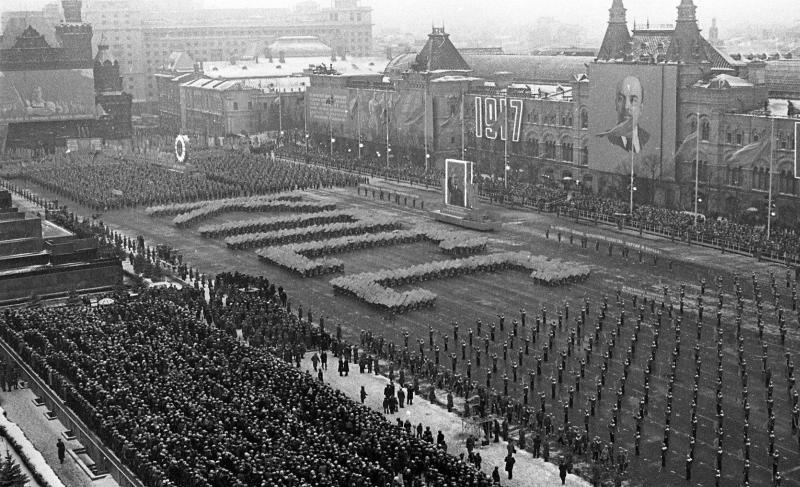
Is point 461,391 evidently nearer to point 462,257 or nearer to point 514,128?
point 462,257

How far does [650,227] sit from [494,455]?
122 ft

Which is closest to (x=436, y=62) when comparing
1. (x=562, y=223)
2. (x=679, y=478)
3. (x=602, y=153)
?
→ (x=602, y=153)

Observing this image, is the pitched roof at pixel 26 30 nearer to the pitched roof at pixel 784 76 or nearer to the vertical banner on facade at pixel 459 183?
the vertical banner on facade at pixel 459 183

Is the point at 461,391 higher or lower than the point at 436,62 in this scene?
lower

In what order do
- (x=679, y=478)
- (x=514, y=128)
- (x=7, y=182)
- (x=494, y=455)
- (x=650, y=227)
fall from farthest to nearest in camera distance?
(x=7, y=182) < (x=514, y=128) < (x=650, y=227) < (x=494, y=455) < (x=679, y=478)

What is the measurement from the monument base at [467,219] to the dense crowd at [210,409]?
2603 cm

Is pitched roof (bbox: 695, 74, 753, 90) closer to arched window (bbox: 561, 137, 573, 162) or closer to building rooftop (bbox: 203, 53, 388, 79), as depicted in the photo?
arched window (bbox: 561, 137, 573, 162)

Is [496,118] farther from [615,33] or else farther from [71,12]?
[71,12]

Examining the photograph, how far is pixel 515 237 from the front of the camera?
224 ft

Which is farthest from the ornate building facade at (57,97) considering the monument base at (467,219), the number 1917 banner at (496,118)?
the monument base at (467,219)

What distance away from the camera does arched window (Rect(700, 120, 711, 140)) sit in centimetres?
7456

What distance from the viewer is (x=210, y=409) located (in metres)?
34.7

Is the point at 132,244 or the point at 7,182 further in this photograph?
the point at 7,182

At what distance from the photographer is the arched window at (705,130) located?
74.6 metres
